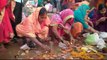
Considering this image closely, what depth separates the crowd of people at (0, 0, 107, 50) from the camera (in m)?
6.04

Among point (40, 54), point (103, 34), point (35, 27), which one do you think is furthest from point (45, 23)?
point (103, 34)

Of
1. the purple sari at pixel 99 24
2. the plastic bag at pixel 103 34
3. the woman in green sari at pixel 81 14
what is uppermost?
the woman in green sari at pixel 81 14

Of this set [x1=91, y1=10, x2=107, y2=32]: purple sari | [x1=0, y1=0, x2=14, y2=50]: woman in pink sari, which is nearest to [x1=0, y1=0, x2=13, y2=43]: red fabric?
[x1=0, y1=0, x2=14, y2=50]: woman in pink sari

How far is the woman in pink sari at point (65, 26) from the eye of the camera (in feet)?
21.4

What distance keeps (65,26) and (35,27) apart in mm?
910

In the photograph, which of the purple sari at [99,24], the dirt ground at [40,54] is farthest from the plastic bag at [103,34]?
the dirt ground at [40,54]

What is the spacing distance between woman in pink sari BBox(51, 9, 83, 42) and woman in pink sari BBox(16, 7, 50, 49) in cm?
24

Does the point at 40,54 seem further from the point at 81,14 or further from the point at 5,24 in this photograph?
the point at 81,14

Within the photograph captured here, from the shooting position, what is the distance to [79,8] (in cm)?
715

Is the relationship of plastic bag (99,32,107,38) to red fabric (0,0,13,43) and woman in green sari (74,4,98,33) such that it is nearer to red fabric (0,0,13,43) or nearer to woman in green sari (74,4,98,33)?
woman in green sari (74,4,98,33)

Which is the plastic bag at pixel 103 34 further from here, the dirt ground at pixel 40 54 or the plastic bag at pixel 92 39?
the dirt ground at pixel 40 54

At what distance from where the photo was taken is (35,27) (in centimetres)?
618

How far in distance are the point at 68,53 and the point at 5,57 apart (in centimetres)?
133

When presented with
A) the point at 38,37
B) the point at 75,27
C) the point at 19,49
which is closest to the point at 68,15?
the point at 75,27
